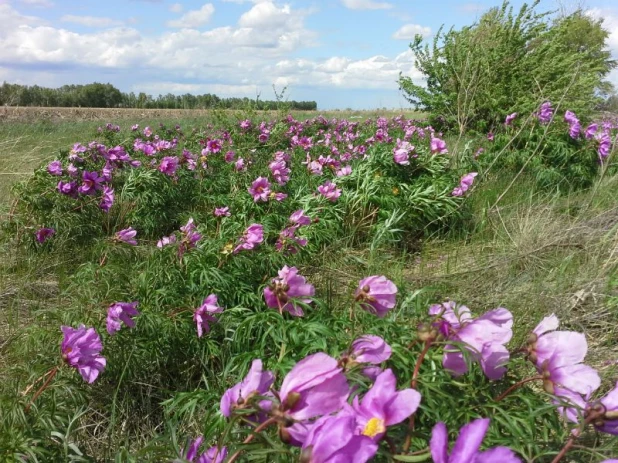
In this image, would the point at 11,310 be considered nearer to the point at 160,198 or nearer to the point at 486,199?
the point at 160,198

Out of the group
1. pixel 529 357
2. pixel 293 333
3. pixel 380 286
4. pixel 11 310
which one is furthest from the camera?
pixel 11 310

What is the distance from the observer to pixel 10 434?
1.37 metres

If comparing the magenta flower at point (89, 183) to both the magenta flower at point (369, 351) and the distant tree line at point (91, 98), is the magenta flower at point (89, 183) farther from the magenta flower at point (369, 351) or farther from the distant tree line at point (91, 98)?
the distant tree line at point (91, 98)

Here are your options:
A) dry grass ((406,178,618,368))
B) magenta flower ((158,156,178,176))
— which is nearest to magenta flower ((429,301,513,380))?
dry grass ((406,178,618,368))

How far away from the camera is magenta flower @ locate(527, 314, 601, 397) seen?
863mm

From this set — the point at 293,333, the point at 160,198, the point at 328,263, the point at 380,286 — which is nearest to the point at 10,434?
the point at 293,333

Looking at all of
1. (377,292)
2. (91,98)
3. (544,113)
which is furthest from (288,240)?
(91,98)

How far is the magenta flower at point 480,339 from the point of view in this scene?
89 centimetres

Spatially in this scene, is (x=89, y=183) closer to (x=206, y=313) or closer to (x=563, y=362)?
(x=206, y=313)

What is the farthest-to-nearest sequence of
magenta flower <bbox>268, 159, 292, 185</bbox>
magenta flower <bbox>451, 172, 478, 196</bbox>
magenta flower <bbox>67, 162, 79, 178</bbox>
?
magenta flower <bbox>451, 172, 478, 196</bbox> < magenta flower <bbox>268, 159, 292, 185</bbox> < magenta flower <bbox>67, 162, 79, 178</bbox>

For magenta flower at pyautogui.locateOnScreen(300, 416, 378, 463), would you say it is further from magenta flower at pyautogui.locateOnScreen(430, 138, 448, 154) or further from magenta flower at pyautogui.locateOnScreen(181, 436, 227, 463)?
magenta flower at pyautogui.locateOnScreen(430, 138, 448, 154)

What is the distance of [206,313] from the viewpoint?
1.96 metres

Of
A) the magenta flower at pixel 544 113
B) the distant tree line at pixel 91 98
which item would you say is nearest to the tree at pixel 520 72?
the magenta flower at pixel 544 113

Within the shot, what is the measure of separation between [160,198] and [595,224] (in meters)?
3.22
